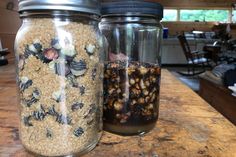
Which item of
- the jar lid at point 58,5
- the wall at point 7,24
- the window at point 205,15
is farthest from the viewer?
the window at point 205,15

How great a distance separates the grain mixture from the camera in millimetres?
349

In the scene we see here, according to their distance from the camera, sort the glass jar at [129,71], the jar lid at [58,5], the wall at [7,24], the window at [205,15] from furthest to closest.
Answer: the window at [205,15]
the wall at [7,24]
the glass jar at [129,71]
the jar lid at [58,5]

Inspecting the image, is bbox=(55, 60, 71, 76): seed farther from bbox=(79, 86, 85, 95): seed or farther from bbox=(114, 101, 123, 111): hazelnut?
bbox=(114, 101, 123, 111): hazelnut

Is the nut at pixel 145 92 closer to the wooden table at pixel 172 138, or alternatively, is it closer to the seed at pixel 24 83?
the wooden table at pixel 172 138

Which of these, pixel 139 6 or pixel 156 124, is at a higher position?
pixel 139 6

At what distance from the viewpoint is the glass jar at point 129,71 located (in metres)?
0.46

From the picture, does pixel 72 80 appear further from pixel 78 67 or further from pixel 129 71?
pixel 129 71

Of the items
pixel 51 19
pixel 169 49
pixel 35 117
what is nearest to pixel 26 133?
pixel 35 117

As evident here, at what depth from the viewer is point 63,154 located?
377 millimetres

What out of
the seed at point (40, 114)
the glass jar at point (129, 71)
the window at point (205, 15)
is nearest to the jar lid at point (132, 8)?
the glass jar at point (129, 71)

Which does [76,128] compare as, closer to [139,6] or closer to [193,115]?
[139,6]

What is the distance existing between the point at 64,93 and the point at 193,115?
36 centimetres

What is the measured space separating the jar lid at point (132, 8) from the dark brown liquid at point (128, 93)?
0.30ft

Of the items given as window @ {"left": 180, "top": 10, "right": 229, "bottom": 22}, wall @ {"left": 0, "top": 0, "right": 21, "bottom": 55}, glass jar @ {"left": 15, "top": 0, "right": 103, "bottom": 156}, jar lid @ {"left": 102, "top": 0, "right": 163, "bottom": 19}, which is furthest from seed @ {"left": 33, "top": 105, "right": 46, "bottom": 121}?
window @ {"left": 180, "top": 10, "right": 229, "bottom": 22}
